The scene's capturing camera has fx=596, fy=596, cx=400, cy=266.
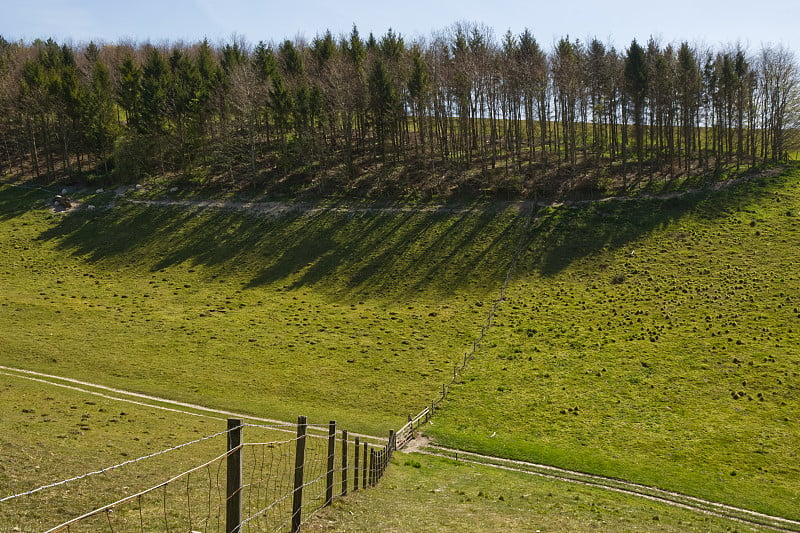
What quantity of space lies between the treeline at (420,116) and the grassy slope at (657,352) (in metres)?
13.0

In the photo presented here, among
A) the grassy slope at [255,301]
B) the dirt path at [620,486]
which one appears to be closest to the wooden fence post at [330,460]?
the dirt path at [620,486]

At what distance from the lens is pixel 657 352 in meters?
42.6

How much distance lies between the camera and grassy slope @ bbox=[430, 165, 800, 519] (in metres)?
30.5

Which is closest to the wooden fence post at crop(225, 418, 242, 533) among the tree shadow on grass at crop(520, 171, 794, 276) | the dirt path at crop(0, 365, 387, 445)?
the dirt path at crop(0, 365, 387, 445)

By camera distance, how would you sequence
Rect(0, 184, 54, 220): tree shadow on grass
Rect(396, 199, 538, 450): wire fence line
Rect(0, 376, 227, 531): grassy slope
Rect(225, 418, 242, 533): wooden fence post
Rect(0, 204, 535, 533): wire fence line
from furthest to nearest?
Rect(0, 184, 54, 220): tree shadow on grass
Rect(396, 199, 538, 450): wire fence line
Rect(0, 376, 227, 531): grassy slope
Rect(0, 204, 535, 533): wire fence line
Rect(225, 418, 242, 533): wooden fence post

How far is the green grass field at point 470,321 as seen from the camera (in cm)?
3319

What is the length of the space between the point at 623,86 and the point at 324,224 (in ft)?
149

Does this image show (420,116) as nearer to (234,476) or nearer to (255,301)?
(255,301)

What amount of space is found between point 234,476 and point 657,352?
128 ft

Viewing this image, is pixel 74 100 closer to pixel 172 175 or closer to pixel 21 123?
pixel 21 123

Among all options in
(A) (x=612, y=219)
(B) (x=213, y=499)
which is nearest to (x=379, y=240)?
(A) (x=612, y=219)

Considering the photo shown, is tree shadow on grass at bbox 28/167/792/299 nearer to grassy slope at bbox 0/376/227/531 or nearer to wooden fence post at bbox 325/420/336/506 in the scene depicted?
grassy slope at bbox 0/376/227/531

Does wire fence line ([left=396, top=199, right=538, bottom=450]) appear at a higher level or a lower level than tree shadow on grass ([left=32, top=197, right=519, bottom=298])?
lower

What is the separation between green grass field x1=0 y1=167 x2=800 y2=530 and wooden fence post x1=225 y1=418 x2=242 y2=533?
10.8m
